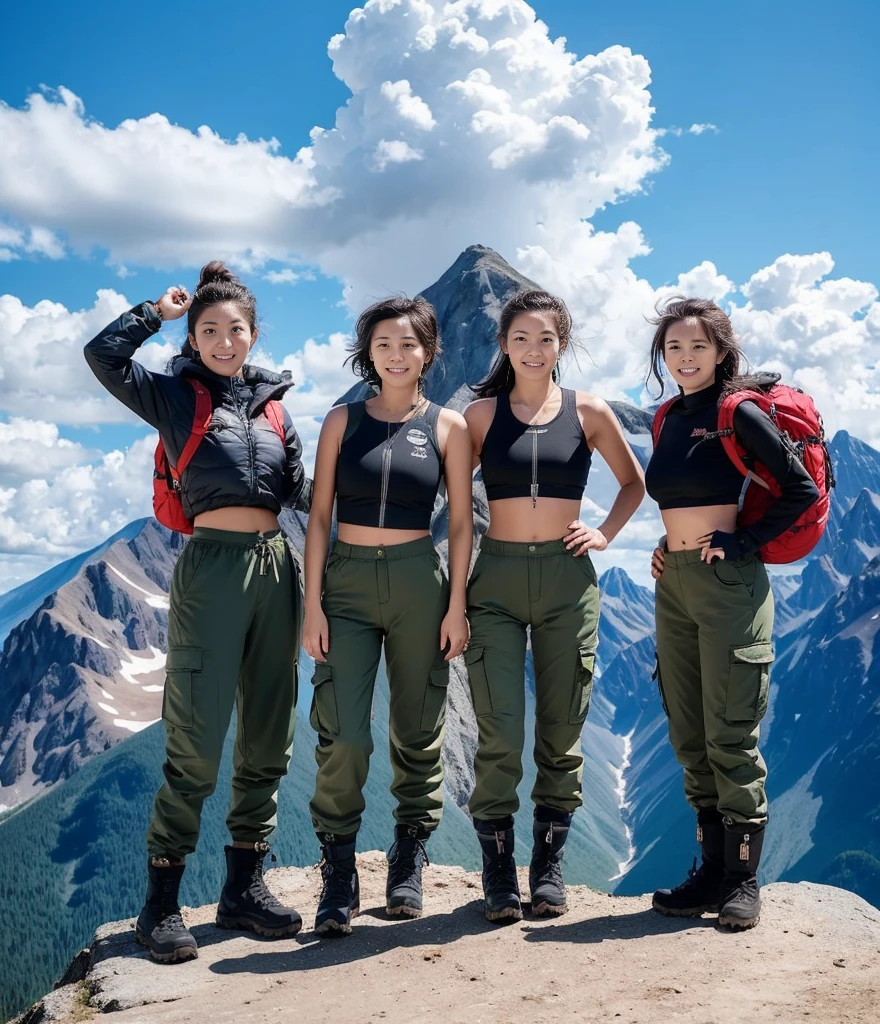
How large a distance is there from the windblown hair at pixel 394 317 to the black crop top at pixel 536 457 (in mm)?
660

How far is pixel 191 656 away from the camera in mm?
5531

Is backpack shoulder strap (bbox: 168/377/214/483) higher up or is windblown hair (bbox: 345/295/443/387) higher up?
windblown hair (bbox: 345/295/443/387)

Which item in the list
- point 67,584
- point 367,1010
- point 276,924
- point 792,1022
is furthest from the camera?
point 67,584

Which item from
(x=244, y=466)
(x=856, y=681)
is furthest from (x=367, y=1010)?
(x=856, y=681)

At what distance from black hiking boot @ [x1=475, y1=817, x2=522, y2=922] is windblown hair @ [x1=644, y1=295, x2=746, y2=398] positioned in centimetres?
324

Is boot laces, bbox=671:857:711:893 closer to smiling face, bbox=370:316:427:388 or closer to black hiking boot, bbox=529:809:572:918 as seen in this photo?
black hiking boot, bbox=529:809:572:918

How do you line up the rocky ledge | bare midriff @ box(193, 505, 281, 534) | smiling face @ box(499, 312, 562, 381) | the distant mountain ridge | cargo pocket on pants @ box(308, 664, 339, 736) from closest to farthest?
the rocky ledge < cargo pocket on pants @ box(308, 664, 339, 736) < bare midriff @ box(193, 505, 281, 534) < smiling face @ box(499, 312, 562, 381) < the distant mountain ridge

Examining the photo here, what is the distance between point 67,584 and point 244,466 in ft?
575

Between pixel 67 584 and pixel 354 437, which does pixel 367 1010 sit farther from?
pixel 67 584

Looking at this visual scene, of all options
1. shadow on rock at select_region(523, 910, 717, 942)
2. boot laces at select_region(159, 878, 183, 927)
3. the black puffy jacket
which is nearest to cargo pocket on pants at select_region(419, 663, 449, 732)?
shadow on rock at select_region(523, 910, 717, 942)

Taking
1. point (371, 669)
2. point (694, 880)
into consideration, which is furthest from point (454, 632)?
point (694, 880)

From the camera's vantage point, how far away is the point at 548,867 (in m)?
6.03

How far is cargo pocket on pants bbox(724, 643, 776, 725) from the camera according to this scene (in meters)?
5.54

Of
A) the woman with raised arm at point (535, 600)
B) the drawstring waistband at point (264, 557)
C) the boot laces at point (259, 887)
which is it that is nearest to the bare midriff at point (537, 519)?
the woman with raised arm at point (535, 600)
